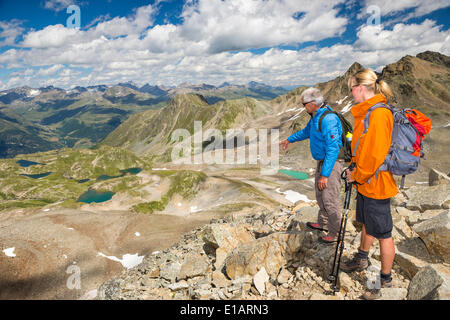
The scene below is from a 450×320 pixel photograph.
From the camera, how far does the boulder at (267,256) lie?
1006 cm

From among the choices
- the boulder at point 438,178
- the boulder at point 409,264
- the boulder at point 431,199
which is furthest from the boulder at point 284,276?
the boulder at point 438,178

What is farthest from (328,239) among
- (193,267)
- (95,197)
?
(95,197)

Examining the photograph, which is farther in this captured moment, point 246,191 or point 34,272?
point 246,191

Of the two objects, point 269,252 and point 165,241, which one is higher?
point 269,252

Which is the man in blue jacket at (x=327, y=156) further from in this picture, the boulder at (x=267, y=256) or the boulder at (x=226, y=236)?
the boulder at (x=226, y=236)

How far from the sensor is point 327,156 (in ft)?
26.9

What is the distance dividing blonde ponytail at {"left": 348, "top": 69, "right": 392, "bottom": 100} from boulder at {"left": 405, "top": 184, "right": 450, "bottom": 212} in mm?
11575

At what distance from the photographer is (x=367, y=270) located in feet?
26.5

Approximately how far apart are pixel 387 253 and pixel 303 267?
10.8 feet

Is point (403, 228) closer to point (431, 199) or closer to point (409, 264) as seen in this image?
point (409, 264)
